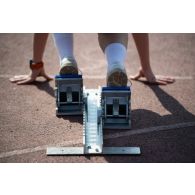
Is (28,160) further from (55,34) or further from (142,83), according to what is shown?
(142,83)

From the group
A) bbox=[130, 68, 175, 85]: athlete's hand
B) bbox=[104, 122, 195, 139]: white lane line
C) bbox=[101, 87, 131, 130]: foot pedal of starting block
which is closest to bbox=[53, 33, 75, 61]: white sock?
bbox=[101, 87, 131, 130]: foot pedal of starting block

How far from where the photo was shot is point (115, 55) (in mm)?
4363

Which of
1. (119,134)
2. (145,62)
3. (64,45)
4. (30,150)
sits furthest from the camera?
(145,62)

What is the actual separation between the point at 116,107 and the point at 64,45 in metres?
1.06

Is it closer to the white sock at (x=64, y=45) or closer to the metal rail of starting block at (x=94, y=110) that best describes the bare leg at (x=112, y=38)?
the white sock at (x=64, y=45)

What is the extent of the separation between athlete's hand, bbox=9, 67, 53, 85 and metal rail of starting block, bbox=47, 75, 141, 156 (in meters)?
1.00

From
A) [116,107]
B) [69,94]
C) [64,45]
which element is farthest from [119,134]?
[64,45]

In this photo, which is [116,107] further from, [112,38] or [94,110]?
[112,38]

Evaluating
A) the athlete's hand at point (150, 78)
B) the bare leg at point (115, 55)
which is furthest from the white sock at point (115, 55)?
the athlete's hand at point (150, 78)

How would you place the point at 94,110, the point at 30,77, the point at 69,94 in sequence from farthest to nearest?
the point at 30,77
the point at 69,94
the point at 94,110

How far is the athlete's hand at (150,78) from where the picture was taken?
5463 mm

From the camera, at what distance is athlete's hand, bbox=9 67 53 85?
5.55 m

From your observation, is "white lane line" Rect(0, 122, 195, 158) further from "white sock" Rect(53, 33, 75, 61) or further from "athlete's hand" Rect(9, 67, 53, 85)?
"athlete's hand" Rect(9, 67, 53, 85)
